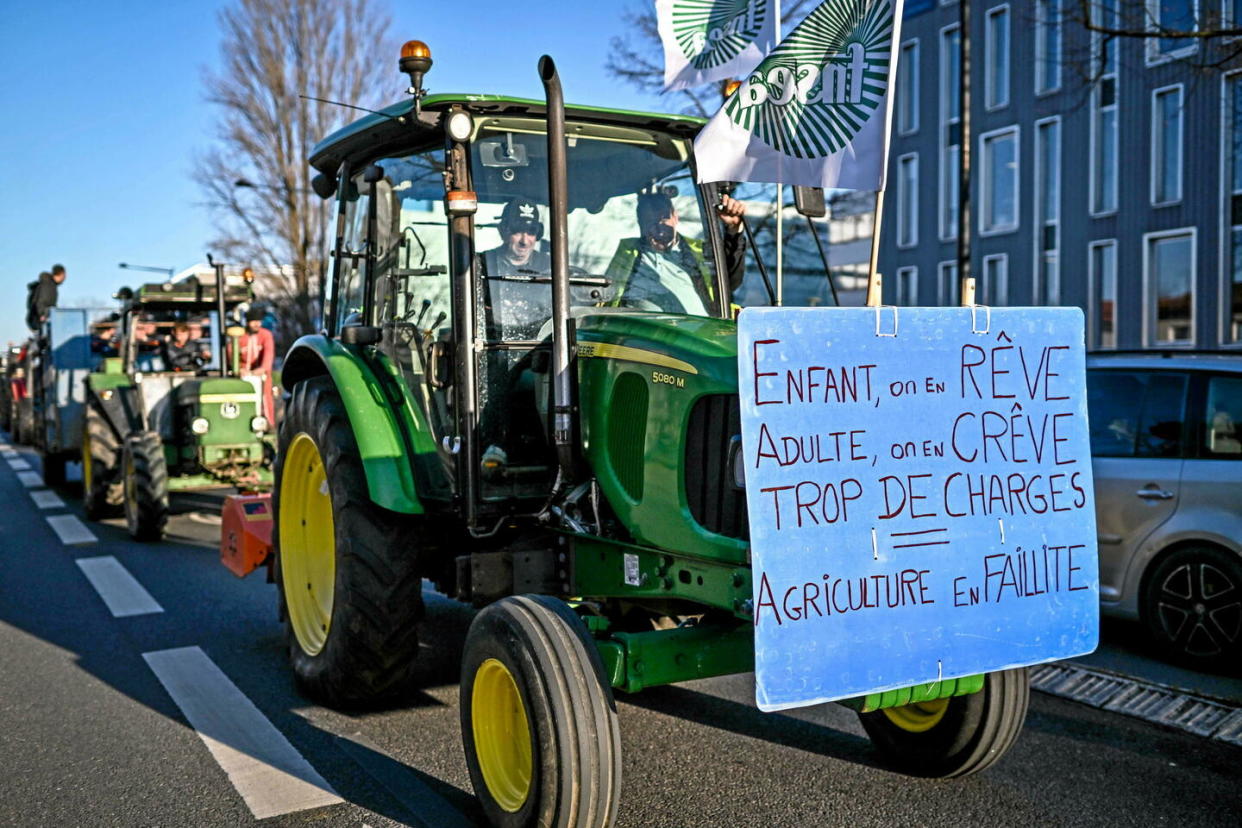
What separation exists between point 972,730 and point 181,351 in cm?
1182

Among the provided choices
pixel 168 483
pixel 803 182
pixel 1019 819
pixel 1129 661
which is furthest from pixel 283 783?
pixel 168 483

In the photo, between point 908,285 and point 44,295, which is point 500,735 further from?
point 908,285

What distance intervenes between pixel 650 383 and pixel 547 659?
96 centimetres

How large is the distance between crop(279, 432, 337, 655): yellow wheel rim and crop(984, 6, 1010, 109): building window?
26.4m

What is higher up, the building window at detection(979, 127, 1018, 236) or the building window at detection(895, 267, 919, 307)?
the building window at detection(979, 127, 1018, 236)

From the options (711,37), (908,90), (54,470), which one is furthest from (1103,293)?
(711,37)

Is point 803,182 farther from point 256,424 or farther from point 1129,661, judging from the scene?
point 256,424

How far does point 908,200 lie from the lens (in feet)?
107

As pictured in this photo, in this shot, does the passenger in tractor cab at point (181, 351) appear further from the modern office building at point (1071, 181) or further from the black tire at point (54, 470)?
the modern office building at point (1071, 181)

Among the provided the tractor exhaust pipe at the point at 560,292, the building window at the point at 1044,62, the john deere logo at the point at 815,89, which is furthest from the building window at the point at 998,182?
the tractor exhaust pipe at the point at 560,292

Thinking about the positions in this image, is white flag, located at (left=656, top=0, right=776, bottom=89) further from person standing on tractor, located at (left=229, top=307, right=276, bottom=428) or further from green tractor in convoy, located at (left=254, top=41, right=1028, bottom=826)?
person standing on tractor, located at (left=229, top=307, right=276, bottom=428)

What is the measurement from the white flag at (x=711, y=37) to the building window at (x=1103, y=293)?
22239 mm

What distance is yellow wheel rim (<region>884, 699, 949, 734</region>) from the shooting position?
4301 millimetres

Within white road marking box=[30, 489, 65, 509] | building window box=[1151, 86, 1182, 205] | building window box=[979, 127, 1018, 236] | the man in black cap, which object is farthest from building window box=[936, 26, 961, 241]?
the man in black cap
